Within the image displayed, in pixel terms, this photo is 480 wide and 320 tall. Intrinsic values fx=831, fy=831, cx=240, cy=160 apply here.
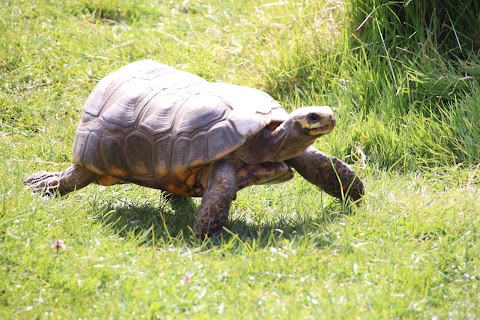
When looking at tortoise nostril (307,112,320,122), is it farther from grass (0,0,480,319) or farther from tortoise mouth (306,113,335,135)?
grass (0,0,480,319)

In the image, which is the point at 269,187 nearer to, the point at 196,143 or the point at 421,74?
the point at 196,143

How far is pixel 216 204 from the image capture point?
4473 millimetres

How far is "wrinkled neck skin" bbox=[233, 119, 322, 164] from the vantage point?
459 cm

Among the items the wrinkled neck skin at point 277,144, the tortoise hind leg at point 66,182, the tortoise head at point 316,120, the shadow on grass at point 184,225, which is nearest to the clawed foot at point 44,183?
the tortoise hind leg at point 66,182

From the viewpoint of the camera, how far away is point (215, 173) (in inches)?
180

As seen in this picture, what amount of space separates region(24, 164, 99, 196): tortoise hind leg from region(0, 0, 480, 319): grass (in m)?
0.10

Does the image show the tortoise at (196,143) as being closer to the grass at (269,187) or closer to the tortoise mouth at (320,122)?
the tortoise mouth at (320,122)

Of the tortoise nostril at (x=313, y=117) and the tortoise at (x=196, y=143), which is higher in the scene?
the tortoise nostril at (x=313, y=117)

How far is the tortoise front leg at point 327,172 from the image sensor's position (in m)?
4.90

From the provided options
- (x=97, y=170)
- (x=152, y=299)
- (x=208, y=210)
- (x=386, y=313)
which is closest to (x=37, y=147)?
(x=97, y=170)

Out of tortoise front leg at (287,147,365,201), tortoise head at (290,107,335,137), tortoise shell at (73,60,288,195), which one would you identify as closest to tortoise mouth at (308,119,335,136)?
tortoise head at (290,107,335,137)

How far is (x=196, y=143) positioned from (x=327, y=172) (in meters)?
0.84

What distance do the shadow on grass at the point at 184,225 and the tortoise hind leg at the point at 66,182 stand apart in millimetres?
219

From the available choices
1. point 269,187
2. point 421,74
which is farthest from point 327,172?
point 421,74
